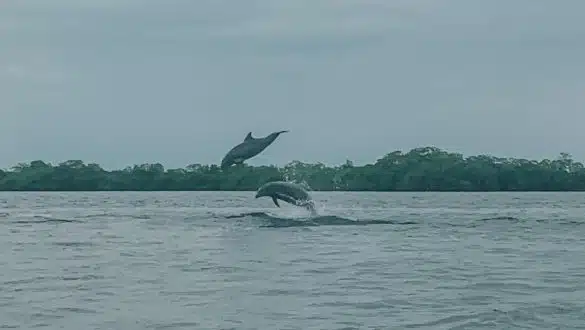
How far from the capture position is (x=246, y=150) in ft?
87.1

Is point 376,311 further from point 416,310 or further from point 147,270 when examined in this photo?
point 147,270

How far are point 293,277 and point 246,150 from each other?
724cm

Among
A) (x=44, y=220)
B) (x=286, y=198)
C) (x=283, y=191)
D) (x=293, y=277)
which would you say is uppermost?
(x=283, y=191)

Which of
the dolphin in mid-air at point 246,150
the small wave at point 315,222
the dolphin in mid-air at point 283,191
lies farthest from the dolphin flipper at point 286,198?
the dolphin in mid-air at point 246,150

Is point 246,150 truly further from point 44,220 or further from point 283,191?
point 44,220

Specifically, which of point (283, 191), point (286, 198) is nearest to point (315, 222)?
point (286, 198)

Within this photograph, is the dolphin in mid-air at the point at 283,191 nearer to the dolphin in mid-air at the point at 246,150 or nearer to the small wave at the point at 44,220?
the dolphin in mid-air at the point at 246,150

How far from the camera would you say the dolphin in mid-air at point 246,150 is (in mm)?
26312

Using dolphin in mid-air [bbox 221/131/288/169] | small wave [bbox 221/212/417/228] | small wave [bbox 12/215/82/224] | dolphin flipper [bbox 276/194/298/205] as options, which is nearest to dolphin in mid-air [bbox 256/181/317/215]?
dolphin flipper [bbox 276/194/298/205]

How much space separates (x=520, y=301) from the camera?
16.4 metres

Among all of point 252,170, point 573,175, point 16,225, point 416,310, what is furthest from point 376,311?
point 573,175

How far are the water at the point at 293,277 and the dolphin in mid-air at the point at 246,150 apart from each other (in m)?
2.14

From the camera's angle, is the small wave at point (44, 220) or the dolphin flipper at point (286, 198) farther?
the small wave at point (44, 220)

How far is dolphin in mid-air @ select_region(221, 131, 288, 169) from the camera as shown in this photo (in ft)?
86.3
